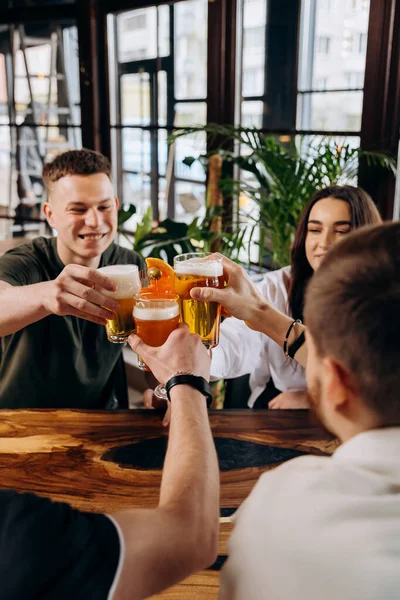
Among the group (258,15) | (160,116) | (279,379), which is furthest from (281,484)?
(160,116)

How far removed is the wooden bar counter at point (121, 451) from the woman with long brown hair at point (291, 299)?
0.55 meters

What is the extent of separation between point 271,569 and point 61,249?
1684 mm

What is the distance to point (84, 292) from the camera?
147cm

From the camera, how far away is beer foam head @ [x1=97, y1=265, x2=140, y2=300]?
1.47 m

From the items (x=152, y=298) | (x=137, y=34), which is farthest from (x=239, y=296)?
(x=137, y=34)

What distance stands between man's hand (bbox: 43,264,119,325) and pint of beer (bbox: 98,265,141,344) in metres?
0.01

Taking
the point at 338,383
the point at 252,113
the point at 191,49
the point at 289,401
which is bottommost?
the point at 289,401

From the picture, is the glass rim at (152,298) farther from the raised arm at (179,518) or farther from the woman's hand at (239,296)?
the raised arm at (179,518)

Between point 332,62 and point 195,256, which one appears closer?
point 195,256

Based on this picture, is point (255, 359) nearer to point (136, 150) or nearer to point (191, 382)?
point (191, 382)

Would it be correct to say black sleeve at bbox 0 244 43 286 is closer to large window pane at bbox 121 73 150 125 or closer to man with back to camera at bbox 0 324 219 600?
man with back to camera at bbox 0 324 219 600

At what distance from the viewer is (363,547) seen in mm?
626

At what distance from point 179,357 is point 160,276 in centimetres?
46

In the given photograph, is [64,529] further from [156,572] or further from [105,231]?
[105,231]
